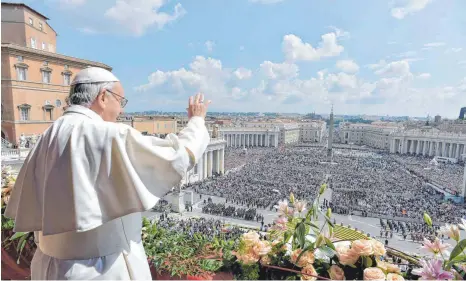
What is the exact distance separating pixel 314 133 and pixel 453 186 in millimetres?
75277

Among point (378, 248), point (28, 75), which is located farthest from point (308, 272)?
point (28, 75)

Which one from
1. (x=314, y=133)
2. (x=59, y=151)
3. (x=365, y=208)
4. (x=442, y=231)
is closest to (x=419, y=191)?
(x=365, y=208)

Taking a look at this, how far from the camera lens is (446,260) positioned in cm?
206

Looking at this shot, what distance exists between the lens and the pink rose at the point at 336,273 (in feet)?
7.24

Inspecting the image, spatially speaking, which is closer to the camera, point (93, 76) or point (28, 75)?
point (93, 76)

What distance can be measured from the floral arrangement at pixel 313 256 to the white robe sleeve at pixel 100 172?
1.27 meters

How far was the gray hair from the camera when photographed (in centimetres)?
179

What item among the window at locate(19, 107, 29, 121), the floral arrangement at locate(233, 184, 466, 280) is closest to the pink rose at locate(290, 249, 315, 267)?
the floral arrangement at locate(233, 184, 466, 280)

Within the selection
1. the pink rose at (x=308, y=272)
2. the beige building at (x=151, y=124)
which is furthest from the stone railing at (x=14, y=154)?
the beige building at (x=151, y=124)

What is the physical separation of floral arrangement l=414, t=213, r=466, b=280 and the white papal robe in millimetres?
1672

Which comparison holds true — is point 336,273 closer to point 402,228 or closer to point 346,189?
point 402,228

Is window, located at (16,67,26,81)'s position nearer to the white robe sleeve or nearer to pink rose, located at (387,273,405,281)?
the white robe sleeve

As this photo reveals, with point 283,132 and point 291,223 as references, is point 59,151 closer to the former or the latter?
point 291,223

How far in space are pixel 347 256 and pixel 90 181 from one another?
74.2 inches
